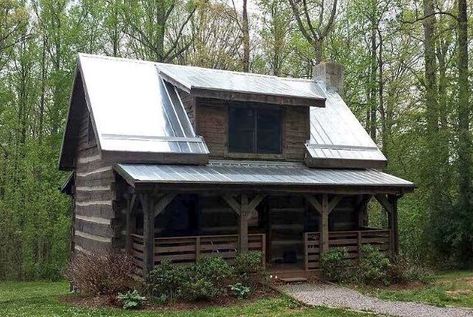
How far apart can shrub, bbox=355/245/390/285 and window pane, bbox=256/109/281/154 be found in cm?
404

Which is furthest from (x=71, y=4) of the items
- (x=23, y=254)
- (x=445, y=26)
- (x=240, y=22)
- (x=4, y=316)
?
(x=4, y=316)

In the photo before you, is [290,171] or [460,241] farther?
[460,241]

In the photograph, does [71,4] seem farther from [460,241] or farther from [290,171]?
[460,241]

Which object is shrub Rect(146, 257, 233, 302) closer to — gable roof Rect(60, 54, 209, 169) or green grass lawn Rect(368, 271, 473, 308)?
gable roof Rect(60, 54, 209, 169)

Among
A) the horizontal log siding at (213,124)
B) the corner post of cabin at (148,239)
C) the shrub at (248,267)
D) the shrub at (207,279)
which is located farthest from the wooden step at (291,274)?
the horizontal log siding at (213,124)

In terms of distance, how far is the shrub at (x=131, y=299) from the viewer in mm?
11768

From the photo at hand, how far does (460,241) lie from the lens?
19203mm

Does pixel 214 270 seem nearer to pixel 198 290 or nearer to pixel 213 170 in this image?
pixel 198 290

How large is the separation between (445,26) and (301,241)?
15.0 m

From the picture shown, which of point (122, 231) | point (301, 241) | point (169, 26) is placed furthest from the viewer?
point (169, 26)

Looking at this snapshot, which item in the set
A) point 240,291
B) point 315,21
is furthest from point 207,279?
point 315,21

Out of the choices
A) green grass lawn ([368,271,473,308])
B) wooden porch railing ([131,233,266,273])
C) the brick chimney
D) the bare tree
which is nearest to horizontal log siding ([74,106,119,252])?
wooden porch railing ([131,233,266,273])

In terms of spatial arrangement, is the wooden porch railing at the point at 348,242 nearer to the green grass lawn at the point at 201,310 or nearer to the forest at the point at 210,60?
the green grass lawn at the point at 201,310

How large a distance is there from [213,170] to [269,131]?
9.59 ft
